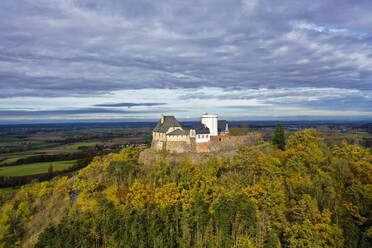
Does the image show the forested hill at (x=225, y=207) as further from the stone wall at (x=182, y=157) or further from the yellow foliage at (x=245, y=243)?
the stone wall at (x=182, y=157)

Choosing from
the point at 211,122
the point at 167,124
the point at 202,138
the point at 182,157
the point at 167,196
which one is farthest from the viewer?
the point at 211,122

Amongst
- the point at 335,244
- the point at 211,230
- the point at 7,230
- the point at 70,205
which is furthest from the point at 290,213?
the point at 7,230

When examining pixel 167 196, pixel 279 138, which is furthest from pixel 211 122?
pixel 167 196

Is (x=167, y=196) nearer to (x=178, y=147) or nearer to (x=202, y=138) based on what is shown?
(x=178, y=147)

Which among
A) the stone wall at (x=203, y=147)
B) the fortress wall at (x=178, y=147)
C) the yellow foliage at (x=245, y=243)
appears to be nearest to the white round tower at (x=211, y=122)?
the stone wall at (x=203, y=147)

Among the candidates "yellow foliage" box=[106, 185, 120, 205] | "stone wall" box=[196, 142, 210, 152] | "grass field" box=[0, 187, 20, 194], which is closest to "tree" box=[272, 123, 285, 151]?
"stone wall" box=[196, 142, 210, 152]

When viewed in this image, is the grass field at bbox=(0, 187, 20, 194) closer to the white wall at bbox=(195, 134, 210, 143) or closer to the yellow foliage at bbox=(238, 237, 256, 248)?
the white wall at bbox=(195, 134, 210, 143)
